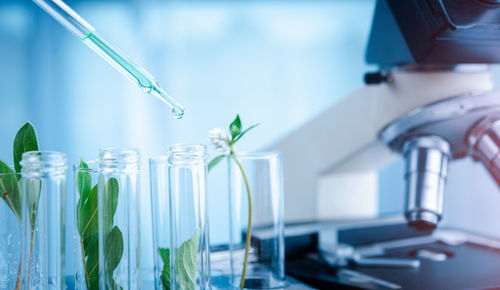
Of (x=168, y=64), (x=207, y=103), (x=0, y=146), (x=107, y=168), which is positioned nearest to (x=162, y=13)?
(x=168, y=64)

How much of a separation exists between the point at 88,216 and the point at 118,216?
1.4 inches

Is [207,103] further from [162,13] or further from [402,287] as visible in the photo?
[402,287]

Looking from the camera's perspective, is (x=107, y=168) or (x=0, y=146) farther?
(x=0, y=146)

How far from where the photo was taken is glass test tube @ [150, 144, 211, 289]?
504 mm

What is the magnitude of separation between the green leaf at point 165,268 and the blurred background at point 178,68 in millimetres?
1613

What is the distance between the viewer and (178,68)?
247cm

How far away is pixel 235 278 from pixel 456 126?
13.7 inches

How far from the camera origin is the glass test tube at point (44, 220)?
1.50 ft

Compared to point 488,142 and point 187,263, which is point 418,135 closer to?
point 488,142

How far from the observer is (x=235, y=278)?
1.93ft

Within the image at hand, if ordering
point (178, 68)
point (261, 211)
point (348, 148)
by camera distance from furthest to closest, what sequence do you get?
point (178, 68) → point (348, 148) → point (261, 211)

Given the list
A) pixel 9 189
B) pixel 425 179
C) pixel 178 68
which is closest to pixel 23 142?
pixel 9 189

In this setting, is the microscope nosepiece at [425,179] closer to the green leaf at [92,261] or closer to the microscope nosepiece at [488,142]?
the microscope nosepiece at [488,142]

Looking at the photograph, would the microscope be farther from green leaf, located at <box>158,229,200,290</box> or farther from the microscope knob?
green leaf, located at <box>158,229,200,290</box>
